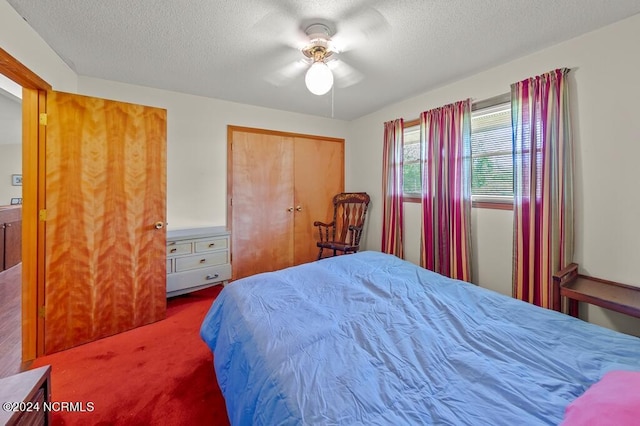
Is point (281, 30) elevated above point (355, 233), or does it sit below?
above

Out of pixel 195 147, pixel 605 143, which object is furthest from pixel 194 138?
pixel 605 143

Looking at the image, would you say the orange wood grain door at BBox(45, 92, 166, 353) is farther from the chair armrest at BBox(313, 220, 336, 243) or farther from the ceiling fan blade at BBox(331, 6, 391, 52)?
the chair armrest at BBox(313, 220, 336, 243)

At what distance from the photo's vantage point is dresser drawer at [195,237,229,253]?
2971 mm

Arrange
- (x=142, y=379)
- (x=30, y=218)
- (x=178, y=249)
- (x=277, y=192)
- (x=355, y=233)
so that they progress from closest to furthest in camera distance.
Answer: (x=142, y=379)
(x=30, y=218)
(x=178, y=249)
(x=355, y=233)
(x=277, y=192)

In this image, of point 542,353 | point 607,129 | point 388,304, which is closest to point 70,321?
point 388,304

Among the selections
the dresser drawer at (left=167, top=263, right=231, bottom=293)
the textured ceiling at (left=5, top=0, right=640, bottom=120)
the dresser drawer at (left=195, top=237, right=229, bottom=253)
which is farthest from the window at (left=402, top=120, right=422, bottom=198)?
the dresser drawer at (left=167, top=263, right=231, bottom=293)

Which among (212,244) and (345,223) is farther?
(345,223)

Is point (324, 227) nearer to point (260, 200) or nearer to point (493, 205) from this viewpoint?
point (260, 200)

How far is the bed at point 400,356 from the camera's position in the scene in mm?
813

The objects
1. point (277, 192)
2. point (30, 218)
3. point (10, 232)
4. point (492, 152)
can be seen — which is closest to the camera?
point (30, 218)

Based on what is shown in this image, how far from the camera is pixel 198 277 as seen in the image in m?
2.97

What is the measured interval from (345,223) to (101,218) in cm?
280

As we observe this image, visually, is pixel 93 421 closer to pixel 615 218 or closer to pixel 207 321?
pixel 207 321

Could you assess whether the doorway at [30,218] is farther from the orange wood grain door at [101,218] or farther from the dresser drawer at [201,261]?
the dresser drawer at [201,261]
